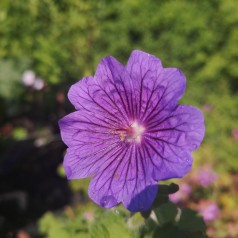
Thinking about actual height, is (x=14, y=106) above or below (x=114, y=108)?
above

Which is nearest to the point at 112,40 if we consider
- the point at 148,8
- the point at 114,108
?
the point at 148,8

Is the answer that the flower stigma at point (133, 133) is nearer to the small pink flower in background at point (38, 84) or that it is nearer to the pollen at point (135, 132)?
the pollen at point (135, 132)

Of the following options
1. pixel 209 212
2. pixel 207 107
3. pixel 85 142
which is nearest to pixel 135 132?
pixel 85 142

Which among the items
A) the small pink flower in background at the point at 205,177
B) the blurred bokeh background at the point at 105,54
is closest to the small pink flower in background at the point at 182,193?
the small pink flower in background at the point at 205,177

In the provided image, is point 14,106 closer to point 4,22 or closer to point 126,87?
point 4,22

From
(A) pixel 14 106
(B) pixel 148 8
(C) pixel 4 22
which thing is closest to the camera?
(B) pixel 148 8

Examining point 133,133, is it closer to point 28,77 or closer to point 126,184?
point 126,184

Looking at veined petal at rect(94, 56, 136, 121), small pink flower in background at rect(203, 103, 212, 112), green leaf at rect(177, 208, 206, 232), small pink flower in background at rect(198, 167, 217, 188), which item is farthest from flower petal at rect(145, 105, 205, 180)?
small pink flower in background at rect(203, 103, 212, 112)

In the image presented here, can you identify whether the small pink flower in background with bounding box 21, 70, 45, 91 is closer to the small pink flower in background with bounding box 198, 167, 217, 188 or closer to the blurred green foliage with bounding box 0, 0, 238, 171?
the blurred green foliage with bounding box 0, 0, 238, 171
